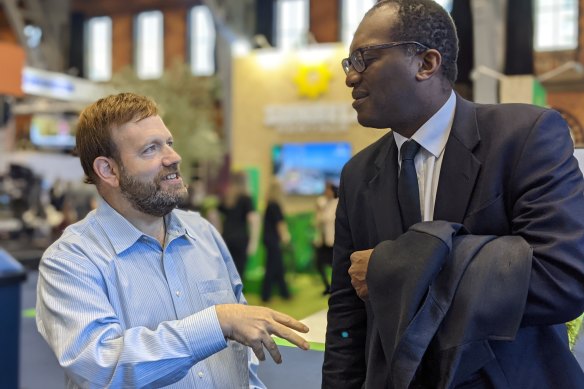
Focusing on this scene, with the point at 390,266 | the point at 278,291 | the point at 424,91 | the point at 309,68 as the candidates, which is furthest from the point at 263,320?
the point at 309,68

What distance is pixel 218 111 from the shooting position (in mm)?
19891

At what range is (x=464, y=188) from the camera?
1.27 m

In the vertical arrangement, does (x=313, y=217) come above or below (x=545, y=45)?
below

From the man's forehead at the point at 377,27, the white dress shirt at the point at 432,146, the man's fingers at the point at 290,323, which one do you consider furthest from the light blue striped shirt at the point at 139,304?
the man's forehead at the point at 377,27

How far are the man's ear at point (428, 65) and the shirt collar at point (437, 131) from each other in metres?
0.08

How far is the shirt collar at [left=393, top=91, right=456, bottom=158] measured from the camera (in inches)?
53.0

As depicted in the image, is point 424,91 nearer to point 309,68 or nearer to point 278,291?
point 278,291

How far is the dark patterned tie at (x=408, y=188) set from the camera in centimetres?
133

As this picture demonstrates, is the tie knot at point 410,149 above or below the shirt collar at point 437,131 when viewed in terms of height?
below

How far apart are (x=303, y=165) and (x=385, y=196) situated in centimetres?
983

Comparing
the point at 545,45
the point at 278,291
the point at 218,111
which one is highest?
the point at 545,45

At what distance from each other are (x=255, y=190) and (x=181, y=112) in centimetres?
709

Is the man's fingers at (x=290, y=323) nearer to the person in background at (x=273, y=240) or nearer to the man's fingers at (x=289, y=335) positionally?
the man's fingers at (x=289, y=335)

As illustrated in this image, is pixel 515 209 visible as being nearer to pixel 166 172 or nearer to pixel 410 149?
pixel 410 149
